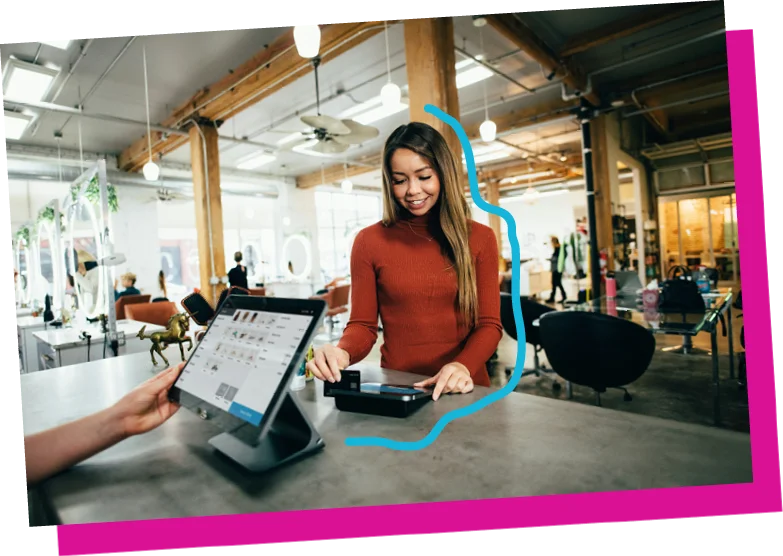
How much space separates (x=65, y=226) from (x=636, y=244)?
924 cm

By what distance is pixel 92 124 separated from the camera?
697cm

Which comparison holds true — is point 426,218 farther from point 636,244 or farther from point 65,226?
point 636,244

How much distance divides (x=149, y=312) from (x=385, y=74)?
4.22m

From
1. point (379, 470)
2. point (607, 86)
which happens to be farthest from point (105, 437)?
point (607, 86)

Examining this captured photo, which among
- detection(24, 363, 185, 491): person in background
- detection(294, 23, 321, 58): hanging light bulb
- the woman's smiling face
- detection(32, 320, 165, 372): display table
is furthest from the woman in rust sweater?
detection(32, 320, 165, 372): display table

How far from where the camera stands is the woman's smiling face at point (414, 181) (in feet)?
3.83

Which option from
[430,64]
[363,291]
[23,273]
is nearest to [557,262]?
[430,64]

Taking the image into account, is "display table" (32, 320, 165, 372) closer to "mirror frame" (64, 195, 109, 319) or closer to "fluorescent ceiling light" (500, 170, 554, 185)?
"mirror frame" (64, 195, 109, 319)

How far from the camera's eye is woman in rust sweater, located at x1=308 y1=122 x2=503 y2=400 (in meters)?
1.19

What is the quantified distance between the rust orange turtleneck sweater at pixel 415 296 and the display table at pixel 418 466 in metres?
0.44

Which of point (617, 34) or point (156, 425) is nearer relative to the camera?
point (156, 425)

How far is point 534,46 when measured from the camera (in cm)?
482

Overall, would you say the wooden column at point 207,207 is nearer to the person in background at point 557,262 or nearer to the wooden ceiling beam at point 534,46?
the wooden ceiling beam at point 534,46

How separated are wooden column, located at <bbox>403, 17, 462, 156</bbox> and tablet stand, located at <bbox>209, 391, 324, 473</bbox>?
113 inches
